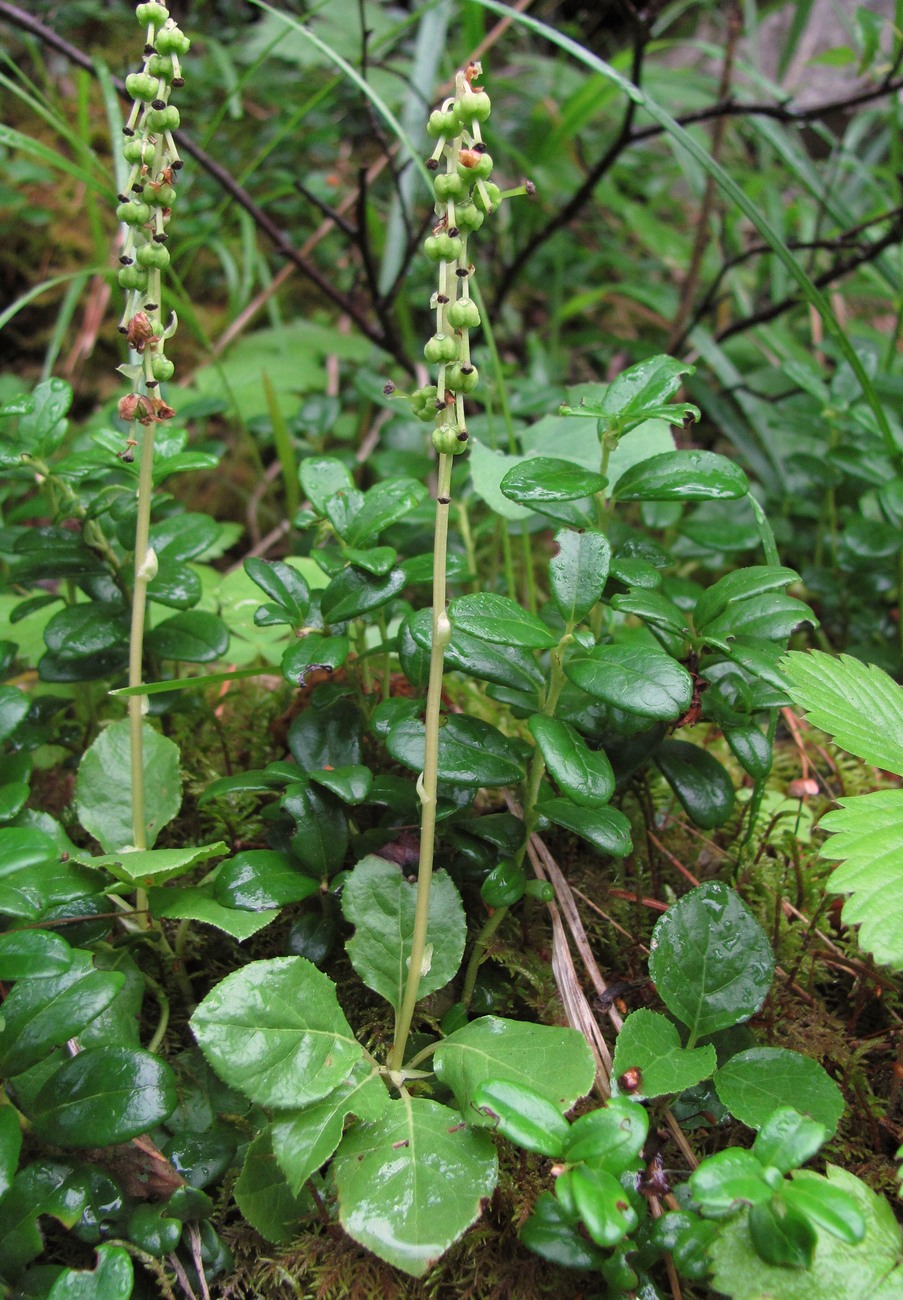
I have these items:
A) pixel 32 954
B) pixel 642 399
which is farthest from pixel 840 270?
pixel 32 954

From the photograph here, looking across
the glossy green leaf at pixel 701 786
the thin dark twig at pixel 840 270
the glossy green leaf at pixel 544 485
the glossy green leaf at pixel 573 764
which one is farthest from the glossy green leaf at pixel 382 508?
the thin dark twig at pixel 840 270

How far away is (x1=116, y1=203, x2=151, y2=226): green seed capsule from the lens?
112 centimetres

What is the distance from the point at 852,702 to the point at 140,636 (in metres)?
1.00

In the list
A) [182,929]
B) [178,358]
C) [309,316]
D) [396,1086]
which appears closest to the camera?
[396,1086]

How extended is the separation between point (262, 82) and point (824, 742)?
12.2 ft

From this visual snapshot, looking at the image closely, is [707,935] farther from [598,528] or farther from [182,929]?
[182,929]

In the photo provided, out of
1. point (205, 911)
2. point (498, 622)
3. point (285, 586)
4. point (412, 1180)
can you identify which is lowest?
point (412, 1180)

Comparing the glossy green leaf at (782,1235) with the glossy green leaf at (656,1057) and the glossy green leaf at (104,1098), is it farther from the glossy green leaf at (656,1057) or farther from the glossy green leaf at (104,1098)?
the glossy green leaf at (104,1098)

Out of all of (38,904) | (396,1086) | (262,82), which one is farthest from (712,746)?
(262,82)

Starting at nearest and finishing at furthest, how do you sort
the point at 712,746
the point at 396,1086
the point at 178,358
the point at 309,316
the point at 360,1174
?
the point at 360,1174, the point at 396,1086, the point at 712,746, the point at 178,358, the point at 309,316

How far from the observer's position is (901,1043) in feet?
4.12

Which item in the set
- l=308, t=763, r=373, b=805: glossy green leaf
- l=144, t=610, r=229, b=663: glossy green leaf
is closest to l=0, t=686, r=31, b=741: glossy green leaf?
l=144, t=610, r=229, b=663: glossy green leaf

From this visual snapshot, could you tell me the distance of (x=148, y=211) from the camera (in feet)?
3.77

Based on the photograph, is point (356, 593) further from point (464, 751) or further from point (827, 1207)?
point (827, 1207)
